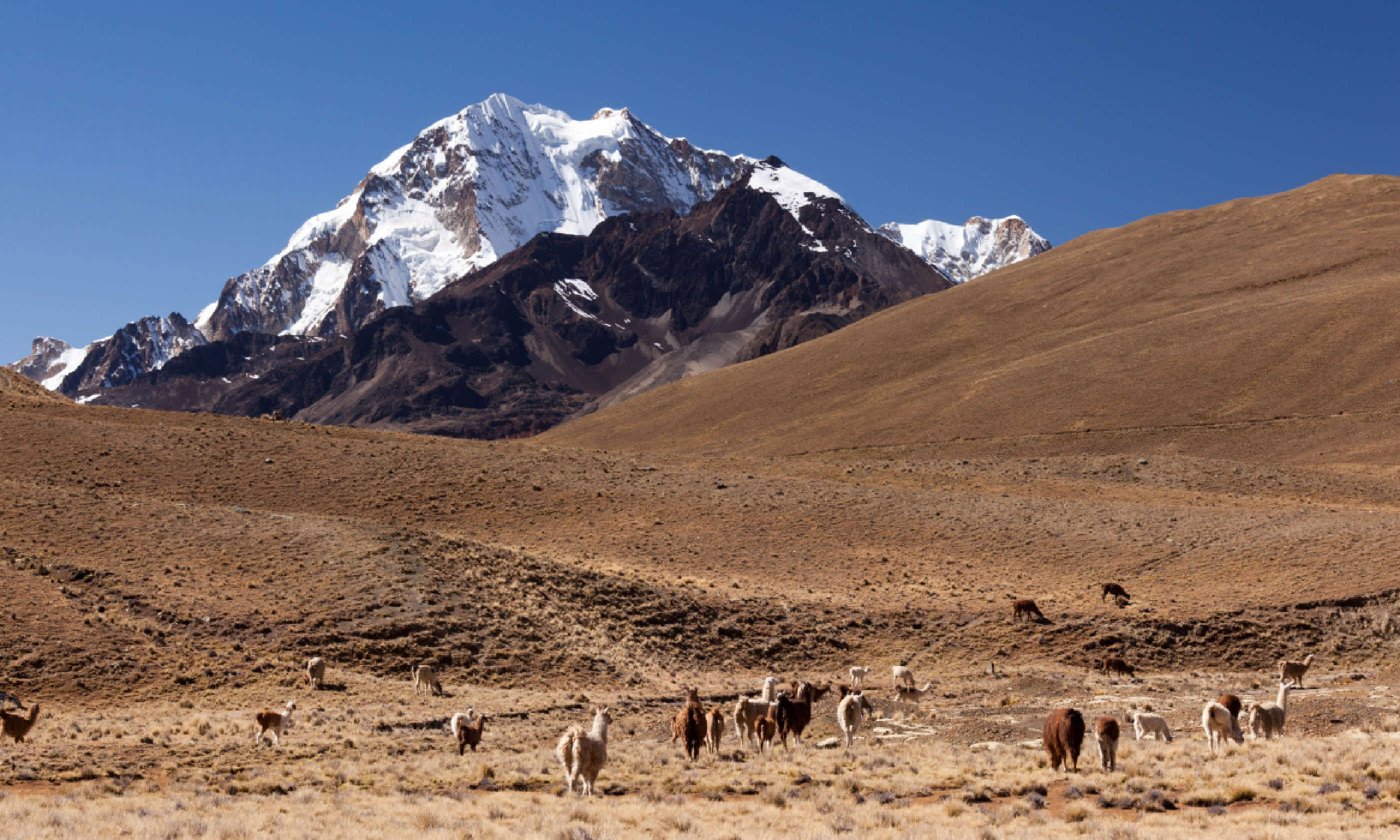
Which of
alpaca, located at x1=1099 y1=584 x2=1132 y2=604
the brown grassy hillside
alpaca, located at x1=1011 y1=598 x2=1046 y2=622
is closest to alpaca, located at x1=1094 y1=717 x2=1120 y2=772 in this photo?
alpaca, located at x1=1011 y1=598 x2=1046 y2=622

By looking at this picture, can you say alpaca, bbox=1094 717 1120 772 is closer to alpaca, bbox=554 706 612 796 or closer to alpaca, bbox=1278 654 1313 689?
alpaca, bbox=554 706 612 796

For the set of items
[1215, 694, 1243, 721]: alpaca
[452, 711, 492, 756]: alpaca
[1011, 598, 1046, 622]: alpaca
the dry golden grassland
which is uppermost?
[1011, 598, 1046, 622]: alpaca

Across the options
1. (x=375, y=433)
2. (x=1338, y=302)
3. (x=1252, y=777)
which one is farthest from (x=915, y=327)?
(x=1252, y=777)

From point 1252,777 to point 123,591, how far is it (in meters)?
29.8

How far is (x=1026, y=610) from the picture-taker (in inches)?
1379

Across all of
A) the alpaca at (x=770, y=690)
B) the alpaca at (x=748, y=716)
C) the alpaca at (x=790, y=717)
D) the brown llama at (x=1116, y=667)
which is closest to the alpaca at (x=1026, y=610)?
the brown llama at (x=1116, y=667)

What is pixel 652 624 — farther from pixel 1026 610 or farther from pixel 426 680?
pixel 1026 610

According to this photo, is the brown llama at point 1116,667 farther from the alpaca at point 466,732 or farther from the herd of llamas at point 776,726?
the alpaca at point 466,732

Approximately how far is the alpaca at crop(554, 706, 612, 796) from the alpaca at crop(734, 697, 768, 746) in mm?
4859

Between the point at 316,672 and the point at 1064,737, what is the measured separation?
17828 millimetres

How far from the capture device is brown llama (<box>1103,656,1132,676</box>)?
3056 cm

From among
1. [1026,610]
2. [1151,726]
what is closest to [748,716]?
[1151,726]

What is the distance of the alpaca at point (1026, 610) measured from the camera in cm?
3478

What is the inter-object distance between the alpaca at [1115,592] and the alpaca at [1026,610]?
11.3ft
